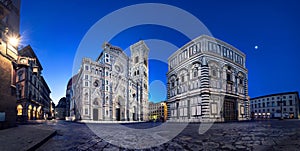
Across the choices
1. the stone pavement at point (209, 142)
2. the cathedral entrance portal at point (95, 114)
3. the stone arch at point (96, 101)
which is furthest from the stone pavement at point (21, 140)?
the stone arch at point (96, 101)

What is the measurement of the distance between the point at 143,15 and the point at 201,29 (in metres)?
15.3

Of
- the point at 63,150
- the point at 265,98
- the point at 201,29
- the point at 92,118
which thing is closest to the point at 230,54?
the point at 201,29

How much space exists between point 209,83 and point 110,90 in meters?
26.9

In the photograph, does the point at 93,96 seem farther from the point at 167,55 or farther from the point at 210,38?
the point at 210,38

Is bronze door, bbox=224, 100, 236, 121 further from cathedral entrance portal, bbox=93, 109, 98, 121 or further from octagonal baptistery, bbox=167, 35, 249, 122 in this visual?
cathedral entrance portal, bbox=93, 109, 98, 121

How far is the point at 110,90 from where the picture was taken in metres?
43.2

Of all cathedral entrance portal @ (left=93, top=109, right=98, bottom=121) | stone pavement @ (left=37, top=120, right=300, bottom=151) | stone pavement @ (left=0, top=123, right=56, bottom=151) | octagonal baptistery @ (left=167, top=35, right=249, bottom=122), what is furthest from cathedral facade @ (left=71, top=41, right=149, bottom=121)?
stone pavement @ (left=37, top=120, right=300, bottom=151)

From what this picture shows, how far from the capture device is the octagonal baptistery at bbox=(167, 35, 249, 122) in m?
24.5

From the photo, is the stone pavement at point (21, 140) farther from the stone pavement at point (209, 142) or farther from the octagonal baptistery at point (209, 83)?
the octagonal baptistery at point (209, 83)

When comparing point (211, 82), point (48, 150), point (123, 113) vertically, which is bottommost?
point (123, 113)

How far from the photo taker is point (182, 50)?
3047cm

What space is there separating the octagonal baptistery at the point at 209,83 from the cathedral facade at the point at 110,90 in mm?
18882

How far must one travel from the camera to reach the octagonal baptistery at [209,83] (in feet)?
80.4

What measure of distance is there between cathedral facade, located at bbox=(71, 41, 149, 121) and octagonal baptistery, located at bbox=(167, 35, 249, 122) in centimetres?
1888
